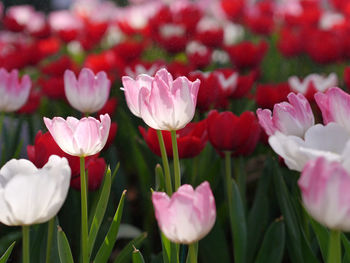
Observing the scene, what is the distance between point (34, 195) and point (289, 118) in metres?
0.39

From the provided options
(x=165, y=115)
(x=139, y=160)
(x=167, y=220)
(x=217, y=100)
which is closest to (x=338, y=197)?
(x=167, y=220)

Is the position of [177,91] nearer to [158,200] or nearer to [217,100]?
[158,200]

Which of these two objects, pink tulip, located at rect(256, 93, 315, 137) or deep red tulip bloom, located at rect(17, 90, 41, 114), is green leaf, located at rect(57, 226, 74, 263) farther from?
A: deep red tulip bloom, located at rect(17, 90, 41, 114)

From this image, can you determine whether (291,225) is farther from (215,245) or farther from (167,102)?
(167,102)

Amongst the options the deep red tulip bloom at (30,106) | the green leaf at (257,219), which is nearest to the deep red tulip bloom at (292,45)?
the deep red tulip bloom at (30,106)

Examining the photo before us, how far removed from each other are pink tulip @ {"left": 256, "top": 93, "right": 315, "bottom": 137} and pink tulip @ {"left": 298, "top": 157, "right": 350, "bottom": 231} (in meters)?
0.24

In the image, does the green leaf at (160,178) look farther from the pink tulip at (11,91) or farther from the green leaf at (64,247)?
the pink tulip at (11,91)

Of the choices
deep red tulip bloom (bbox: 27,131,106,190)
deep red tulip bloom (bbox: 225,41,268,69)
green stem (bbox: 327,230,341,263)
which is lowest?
green stem (bbox: 327,230,341,263)

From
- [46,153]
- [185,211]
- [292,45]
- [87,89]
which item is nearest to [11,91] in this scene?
[87,89]

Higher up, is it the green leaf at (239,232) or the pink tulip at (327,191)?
the pink tulip at (327,191)

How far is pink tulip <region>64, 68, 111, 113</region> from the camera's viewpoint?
116 cm

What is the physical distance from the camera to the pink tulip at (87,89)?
1.16m

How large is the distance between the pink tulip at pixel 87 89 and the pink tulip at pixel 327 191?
2.27ft

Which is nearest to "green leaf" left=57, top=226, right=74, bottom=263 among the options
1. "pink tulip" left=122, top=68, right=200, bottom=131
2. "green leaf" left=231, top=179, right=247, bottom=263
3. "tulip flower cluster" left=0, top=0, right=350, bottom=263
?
"tulip flower cluster" left=0, top=0, right=350, bottom=263
